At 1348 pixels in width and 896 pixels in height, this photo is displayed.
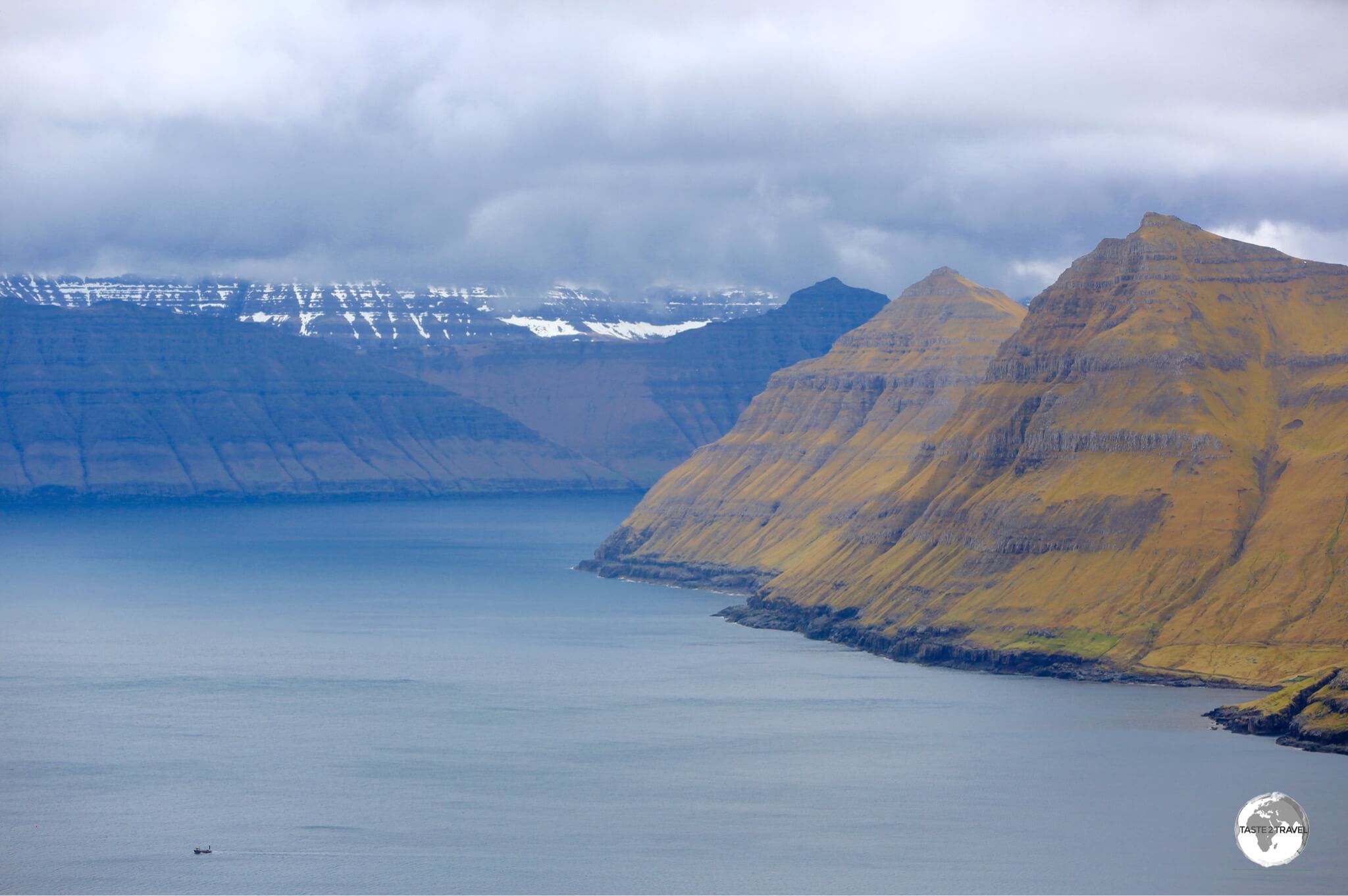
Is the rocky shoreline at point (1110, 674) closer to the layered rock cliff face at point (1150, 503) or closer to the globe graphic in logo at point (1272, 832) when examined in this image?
the layered rock cliff face at point (1150, 503)

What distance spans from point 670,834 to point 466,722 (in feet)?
130

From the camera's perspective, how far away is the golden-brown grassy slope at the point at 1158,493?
158 meters

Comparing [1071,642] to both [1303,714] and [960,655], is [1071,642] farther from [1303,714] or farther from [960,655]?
[1303,714]

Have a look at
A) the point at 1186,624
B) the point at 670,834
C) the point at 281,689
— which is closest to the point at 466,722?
the point at 281,689

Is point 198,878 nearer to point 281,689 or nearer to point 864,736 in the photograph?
point 864,736

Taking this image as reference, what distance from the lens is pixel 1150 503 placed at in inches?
6777

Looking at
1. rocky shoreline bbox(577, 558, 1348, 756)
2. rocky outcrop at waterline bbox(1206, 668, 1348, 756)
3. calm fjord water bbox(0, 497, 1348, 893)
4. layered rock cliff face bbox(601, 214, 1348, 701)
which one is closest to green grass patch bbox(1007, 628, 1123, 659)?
layered rock cliff face bbox(601, 214, 1348, 701)

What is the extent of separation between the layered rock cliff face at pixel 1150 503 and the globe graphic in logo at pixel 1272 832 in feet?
138

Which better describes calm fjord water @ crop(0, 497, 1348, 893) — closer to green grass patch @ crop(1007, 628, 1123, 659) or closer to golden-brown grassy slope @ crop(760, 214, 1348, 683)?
green grass patch @ crop(1007, 628, 1123, 659)

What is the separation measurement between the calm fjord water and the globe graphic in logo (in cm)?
110

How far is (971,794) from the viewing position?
122938mm

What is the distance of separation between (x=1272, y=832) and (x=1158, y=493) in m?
70.2

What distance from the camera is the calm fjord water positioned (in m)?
105

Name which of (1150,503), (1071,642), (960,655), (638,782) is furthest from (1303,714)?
(638,782)
